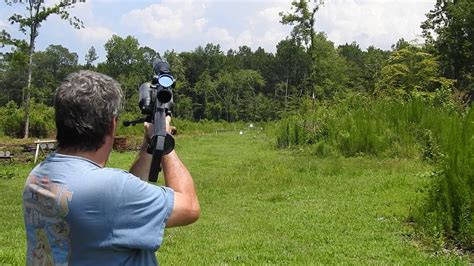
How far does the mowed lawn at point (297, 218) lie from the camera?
5.45 m

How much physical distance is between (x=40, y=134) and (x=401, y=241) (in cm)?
2384

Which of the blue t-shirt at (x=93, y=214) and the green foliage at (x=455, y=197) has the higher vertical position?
the blue t-shirt at (x=93, y=214)

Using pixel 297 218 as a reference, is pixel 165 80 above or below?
above

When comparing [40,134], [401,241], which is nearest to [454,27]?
[40,134]

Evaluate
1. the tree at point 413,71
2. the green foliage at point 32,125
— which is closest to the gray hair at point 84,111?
the green foliage at point 32,125

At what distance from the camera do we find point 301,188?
32.7 ft

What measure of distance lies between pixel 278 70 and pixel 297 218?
81.8 meters

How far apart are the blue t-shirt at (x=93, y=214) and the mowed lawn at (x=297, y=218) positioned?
3387 mm

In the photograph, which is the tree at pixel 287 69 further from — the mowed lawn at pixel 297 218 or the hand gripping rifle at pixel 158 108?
the hand gripping rifle at pixel 158 108

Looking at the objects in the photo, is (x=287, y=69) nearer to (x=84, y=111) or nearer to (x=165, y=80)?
(x=165, y=80)

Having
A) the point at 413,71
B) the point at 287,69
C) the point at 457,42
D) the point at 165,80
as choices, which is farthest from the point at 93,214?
the point at 287,69

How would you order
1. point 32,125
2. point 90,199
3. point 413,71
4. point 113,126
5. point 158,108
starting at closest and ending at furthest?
point 90,199 → point 113,126 → point 158,108 → point 32,125 → point 413,71

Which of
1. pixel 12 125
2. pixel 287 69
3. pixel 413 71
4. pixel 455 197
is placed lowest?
pixel 12 125

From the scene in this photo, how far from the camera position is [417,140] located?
14.0 metres
